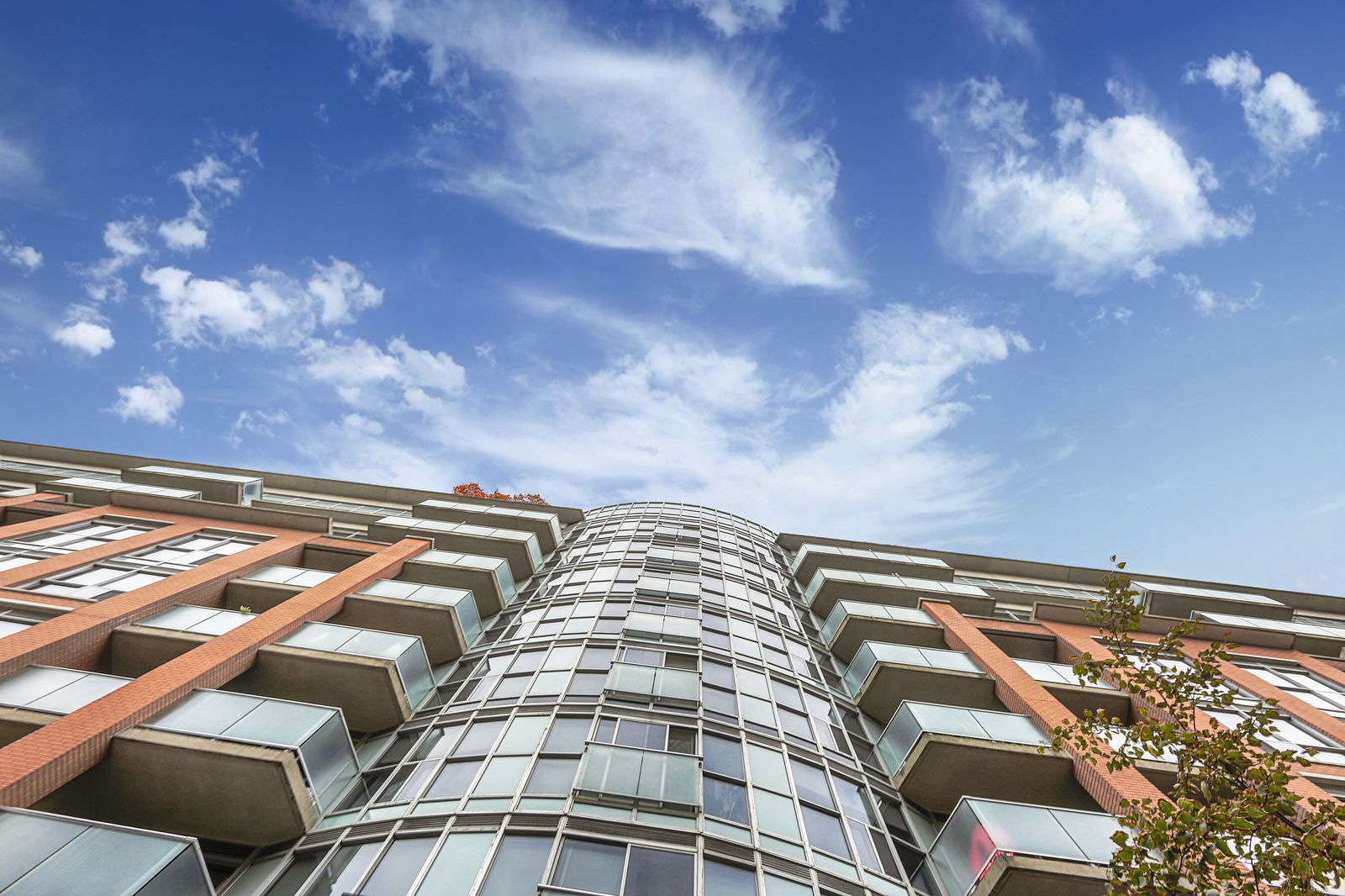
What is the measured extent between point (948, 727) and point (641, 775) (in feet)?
27.0

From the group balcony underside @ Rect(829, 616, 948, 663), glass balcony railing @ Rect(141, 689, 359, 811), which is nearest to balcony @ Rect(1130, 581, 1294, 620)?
balcony underside @ Rect(829, 616, 948, 663)

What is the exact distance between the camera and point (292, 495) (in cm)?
3803

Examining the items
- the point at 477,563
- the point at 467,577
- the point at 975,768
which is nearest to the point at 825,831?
the point at 975,768

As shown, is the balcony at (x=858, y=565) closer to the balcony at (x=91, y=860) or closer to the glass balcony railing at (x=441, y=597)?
the glass balcony railing at (x=441, y=597)

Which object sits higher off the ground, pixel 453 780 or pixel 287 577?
pixel 287 577

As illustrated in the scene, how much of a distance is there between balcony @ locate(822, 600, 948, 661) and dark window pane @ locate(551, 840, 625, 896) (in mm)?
13807

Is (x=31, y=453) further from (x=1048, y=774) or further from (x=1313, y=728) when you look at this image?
(x=1313, y=728)

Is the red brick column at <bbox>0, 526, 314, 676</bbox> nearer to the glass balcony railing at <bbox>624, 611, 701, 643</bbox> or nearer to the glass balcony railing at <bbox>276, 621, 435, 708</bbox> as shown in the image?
the glass balcony railing at <bbox>276, 621, 435, 708</bbox>

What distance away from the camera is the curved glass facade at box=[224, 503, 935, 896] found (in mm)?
11156

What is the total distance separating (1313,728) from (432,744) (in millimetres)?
26101

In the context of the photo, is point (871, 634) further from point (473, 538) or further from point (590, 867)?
point (473, 538)

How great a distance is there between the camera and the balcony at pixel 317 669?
15.9 metres

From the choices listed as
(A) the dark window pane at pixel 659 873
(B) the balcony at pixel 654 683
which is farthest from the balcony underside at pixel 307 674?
(A) the dark window pane at pixel 659 873

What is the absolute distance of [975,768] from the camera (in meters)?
15.6
